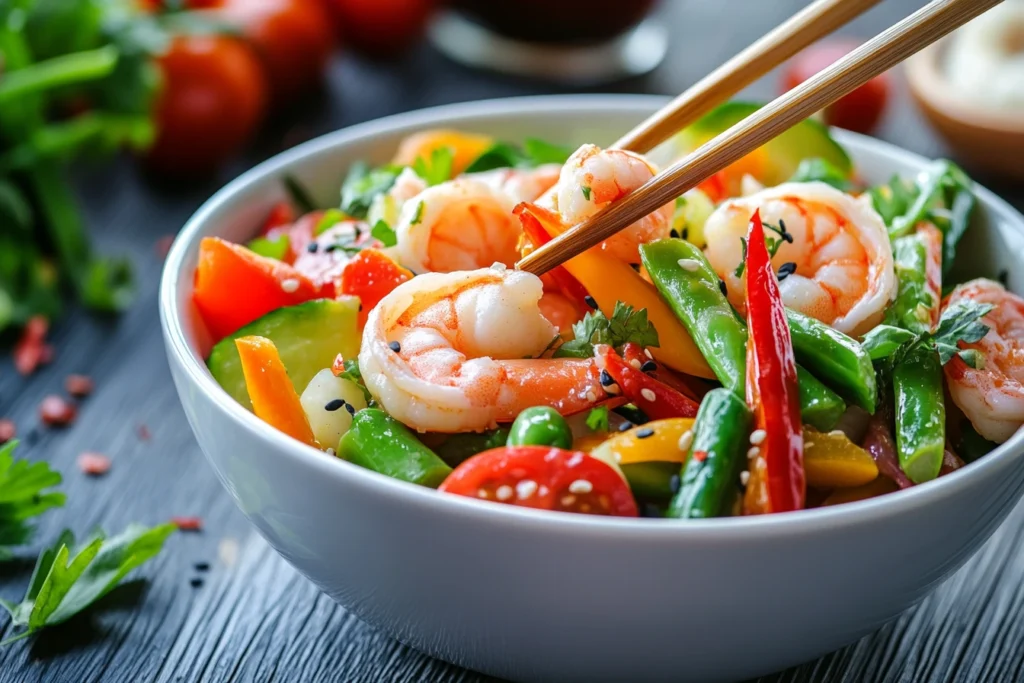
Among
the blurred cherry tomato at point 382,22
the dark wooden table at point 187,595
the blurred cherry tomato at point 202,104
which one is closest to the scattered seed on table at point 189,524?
the dark wooden table at point 187,595

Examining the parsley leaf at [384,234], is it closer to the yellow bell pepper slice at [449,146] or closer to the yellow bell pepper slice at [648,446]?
the yellow bell pepper slice at [449,146]

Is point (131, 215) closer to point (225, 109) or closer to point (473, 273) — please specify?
point (225, 109)

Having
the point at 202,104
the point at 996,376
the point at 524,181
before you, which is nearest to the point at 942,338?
the point at 996,376

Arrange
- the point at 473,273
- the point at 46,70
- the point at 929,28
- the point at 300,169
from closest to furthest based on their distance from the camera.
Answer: the point at 929,28 → the point at 473,273 → the point at 300,169 → the point at 46,70

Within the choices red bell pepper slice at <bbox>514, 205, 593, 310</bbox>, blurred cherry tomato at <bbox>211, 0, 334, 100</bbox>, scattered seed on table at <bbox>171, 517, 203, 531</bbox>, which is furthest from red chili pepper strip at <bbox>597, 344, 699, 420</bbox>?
blurred cherry tomato at <bbox>211, 0, 334, 100</bbox>

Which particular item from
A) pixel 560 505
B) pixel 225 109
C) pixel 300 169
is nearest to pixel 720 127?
pixel 300 169

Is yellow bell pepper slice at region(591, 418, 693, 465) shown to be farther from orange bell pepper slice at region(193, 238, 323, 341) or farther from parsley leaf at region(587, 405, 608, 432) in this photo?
orange bell pepper slice at region(193, 238, 323, 341)
